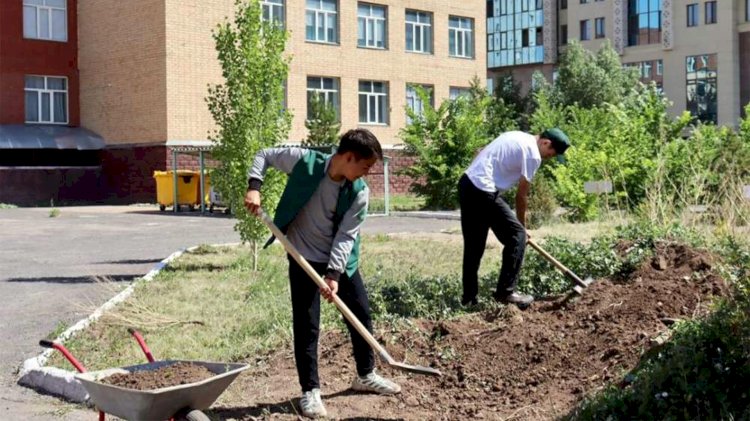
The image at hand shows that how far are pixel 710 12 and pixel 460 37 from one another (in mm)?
25829

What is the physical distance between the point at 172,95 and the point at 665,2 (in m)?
41.7

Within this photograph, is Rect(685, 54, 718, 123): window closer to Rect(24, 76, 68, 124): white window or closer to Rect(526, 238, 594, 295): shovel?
Rect(24, 76, 68, 124): white window

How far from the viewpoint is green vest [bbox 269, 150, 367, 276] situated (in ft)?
19.5

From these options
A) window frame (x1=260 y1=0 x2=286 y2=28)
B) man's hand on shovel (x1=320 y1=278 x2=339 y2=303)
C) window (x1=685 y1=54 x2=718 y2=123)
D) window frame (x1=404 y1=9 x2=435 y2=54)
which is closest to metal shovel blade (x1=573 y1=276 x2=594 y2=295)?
man's hand on shovel (x1=320 y1=278 x2=339 y2=303)

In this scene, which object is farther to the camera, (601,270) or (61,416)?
(601,270)

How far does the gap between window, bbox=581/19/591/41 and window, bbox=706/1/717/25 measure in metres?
9.49

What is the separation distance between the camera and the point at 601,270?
8.59 m

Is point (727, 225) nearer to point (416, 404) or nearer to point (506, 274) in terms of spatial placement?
point (506, 274)

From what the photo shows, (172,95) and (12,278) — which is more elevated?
(172,95)

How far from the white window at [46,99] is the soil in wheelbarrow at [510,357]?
101 feet

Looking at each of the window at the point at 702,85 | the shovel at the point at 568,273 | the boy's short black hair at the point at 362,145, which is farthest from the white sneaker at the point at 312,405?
the window at the point at 702,85

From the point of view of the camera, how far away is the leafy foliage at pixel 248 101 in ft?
42.7

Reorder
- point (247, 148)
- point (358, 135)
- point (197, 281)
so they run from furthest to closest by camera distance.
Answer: point (247, 148)
point (197, 281)
point (358, 135)

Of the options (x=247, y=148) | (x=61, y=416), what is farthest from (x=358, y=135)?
(x=247, y=148)
